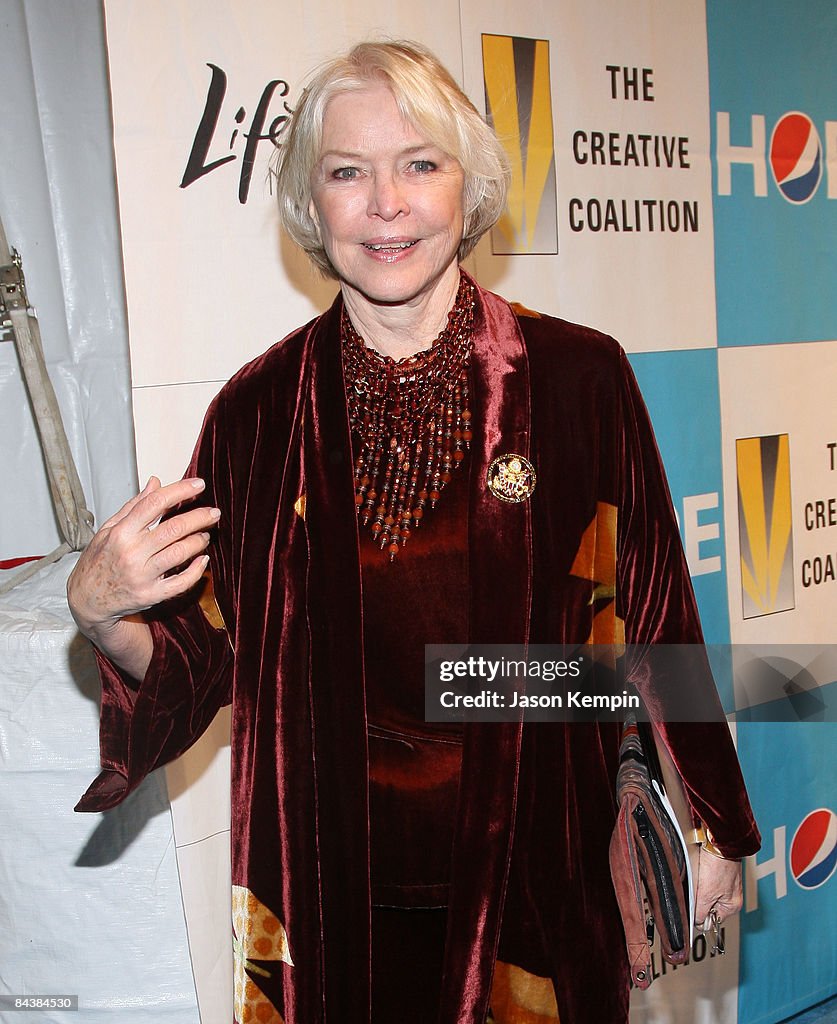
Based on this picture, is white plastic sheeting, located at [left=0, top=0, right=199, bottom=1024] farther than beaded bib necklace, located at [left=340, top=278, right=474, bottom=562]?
Yes

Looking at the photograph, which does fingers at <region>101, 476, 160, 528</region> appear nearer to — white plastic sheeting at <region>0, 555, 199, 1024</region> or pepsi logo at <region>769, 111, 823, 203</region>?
white plastic sheeting at <region>0, 555, 199, 1024</region>

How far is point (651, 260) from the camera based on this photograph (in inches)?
97.9

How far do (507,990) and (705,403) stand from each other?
5.22 feet

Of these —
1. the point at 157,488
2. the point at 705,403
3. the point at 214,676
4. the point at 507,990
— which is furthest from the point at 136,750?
the point at 705,403

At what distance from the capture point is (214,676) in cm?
147

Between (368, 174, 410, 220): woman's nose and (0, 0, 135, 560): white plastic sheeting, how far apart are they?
3.29ft

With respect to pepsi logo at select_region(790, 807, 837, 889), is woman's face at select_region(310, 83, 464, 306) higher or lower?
higher

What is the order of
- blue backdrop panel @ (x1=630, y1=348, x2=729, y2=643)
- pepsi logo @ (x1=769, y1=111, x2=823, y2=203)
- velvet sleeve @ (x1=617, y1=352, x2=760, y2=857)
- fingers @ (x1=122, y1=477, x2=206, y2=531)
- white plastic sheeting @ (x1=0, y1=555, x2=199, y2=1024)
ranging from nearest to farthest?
1. fingers @ (x1=122, y1=477, x2=206, y2=531)
2. velvet sleeve @ (x1=617, y1=352, x2=760, y2=857)
3. white plastic sheeting @ (x1=0, y1=555, x2=199, y2=1024)
4. blue backdrop panel @ (x1=630, y1=348, x2=729, y2=643)
5. pepsi logo @ (x1=769, y1=111, x2=823, y2=203)

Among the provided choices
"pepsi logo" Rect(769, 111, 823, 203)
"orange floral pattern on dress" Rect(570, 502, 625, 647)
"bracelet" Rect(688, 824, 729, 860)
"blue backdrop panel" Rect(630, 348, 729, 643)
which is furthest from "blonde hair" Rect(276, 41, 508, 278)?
"pepsi logo" Rect(769, 111, 823, 203)

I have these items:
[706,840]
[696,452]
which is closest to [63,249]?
[696,452]

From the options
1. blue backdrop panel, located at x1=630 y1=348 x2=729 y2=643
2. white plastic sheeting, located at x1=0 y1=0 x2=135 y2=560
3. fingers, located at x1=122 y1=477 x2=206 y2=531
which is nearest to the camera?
fingers, located at x1=122 y1=477 x2=206 y2=531

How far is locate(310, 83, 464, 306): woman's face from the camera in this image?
1.33 metres

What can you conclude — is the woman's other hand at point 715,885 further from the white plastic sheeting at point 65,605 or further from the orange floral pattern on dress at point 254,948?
the white plastic sheeting at point 65,605

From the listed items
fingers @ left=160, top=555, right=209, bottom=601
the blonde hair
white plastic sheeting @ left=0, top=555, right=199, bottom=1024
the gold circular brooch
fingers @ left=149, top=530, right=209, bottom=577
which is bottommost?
white plastic sheeting @ left=0, top=555, right=199, bottom=1024
